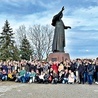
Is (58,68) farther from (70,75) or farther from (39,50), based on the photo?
(39,50)

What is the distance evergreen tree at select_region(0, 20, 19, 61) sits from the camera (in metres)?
47.8

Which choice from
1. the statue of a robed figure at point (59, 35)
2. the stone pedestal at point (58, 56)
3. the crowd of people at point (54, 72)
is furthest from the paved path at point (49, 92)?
the statue of a robed figure at point (59, 35)

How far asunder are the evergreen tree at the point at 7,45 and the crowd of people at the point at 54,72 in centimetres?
2839

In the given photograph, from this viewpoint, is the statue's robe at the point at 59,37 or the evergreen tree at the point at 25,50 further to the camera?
the evergreen tree at the point at 25,50

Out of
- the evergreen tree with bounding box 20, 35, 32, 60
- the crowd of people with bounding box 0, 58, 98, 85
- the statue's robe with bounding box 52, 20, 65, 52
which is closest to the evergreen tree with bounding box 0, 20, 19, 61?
the evergreen tree with bounding box 20, 35, 32, 60

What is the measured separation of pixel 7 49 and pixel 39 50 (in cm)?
979

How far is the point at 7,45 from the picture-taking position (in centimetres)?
5003

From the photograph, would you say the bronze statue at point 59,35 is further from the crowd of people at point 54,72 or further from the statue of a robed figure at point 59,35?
the crowd of people at point 54,72

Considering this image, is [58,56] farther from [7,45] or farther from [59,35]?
[7,45]

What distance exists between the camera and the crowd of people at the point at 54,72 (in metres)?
17.5

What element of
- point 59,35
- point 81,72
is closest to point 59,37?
point 59,35

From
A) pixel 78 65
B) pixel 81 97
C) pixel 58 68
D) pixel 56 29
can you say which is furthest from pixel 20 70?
pixel 81 97

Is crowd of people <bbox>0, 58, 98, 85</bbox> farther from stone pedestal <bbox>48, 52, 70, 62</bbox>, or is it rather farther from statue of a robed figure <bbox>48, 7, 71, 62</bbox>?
statue of a robed figure <bbox>48, 7, 71, 62</bbox>

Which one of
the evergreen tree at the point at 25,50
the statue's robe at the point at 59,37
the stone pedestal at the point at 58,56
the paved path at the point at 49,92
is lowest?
the paved path at the point at 49,92
